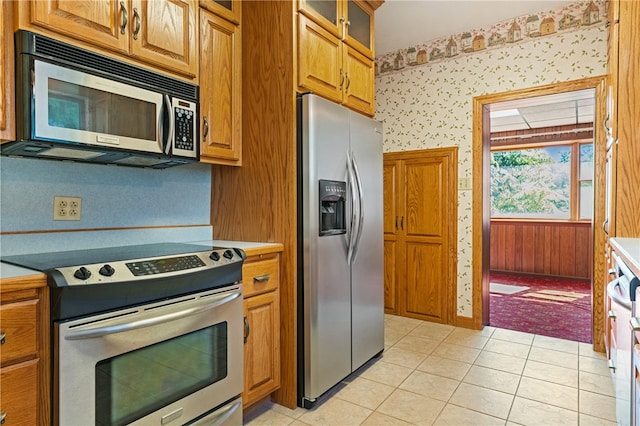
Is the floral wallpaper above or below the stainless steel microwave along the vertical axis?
above

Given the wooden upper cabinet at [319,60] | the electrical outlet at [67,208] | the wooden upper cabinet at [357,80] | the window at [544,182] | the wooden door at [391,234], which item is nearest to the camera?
the electrical outlet at [67,208]

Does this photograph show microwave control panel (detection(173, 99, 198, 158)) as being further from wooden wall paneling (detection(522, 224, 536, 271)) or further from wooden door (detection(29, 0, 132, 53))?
wooden wall paneling (detection(522, 224, 536, 271))

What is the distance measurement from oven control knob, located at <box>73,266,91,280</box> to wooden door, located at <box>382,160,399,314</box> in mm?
3116

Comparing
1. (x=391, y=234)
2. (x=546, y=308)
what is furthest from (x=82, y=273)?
(x=546, y=308)

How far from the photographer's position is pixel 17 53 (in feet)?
4.46

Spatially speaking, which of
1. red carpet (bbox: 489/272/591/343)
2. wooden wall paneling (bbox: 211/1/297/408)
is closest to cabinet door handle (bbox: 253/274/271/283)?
wooden wall paneling (bbox: 211/1/297/408)

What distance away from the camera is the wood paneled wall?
5.93 meters

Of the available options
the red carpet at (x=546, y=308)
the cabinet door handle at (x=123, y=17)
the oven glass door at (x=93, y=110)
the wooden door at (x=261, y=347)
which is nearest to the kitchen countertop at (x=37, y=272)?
the wooden door at (x=261, y=347)

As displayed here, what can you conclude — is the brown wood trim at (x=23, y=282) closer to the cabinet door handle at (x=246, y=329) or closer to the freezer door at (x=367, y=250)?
the cabinet door handle at (x=246, y=329)

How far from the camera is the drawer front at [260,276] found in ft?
6.41

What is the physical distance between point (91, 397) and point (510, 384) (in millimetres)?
2358

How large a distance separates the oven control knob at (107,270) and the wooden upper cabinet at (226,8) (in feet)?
4.88

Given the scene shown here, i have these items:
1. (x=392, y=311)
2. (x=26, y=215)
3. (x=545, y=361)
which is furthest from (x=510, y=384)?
(x=26, y=215)

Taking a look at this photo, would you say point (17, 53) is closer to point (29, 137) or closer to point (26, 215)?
point (29, 137)
